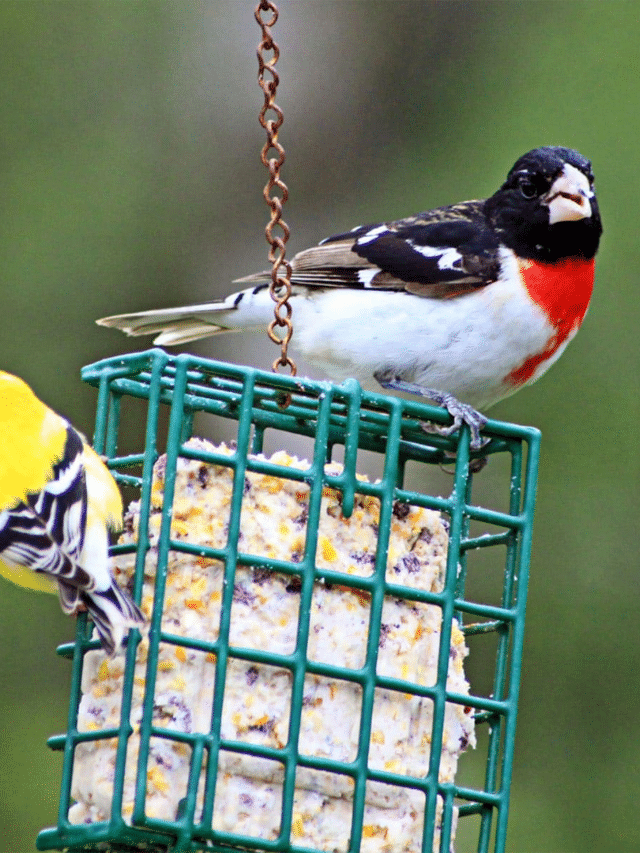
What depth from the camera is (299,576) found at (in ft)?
10.4

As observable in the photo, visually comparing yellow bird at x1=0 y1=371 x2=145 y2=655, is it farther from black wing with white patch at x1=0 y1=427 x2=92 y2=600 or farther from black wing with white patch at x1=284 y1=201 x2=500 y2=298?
black wing with white patch at x1=284 y1=201 x2=500 y2=298

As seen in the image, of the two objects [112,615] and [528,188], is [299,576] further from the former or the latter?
[528,188]

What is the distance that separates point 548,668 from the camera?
6.77m

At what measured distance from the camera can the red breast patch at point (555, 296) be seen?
428cm

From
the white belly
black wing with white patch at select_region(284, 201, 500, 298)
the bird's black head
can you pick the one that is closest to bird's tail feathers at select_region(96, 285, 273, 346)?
black wing with white patch at select_region(284, 201, 500, 298)

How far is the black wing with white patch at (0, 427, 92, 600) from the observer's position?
3092mm

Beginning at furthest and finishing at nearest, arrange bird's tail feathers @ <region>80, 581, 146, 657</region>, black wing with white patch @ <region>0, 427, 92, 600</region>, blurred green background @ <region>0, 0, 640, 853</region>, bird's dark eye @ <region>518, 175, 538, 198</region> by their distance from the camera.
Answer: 1. blurred green background @ <region>0, 0, 640, 853</region>
2. bird's dark eye @ <region>518, 175, 538, 198</region>
3. black wing with white patch @ <region>0, 427, 92, 600</region>
4. bird's tail feathers @ <region>80, 581, 146, 657</region>

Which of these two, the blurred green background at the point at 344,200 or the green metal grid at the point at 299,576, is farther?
the blurred green background at the point at 344,200

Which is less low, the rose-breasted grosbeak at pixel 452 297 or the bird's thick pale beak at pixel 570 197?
the bird's thick pale beak at pixel 570 197

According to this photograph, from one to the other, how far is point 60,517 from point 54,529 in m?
0.04

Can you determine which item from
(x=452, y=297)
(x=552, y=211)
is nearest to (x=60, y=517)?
(x=452, y=297)

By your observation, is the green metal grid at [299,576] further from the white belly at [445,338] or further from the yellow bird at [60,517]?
the white belly at [445,338]

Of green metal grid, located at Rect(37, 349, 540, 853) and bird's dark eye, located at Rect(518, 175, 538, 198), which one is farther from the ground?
bird's dark eye, located at Rect(518, 175, 538, 198)

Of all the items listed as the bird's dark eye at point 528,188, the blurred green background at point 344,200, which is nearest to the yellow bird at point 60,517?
the bird's dark eye at point 528,188
